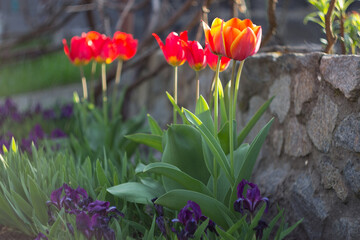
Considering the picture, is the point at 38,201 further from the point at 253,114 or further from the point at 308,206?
the point at 253,114

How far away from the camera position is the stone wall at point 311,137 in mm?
1566

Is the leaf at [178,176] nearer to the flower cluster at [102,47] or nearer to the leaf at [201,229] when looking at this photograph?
the leaf at [201,229]

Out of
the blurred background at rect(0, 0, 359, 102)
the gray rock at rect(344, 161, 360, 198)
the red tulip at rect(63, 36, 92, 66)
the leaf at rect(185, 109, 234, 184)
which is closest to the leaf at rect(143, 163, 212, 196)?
the leaf at rect(185, 109, 234, 184)

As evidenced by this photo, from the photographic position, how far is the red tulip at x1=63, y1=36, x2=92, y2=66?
253 centimetres

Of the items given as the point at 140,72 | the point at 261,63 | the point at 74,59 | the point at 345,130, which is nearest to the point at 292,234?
the point at 345,130

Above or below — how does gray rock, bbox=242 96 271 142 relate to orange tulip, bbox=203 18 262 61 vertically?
below

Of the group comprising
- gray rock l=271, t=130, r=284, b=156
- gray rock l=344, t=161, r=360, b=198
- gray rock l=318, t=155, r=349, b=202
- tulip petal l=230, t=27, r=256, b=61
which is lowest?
gray rock l=271, t=130, r=284, b=156

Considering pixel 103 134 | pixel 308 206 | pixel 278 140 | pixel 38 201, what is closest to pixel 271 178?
pixel 278 140

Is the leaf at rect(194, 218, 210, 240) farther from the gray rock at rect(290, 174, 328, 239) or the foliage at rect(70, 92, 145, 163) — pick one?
the foliage at rect(70, 92, 145, 163)

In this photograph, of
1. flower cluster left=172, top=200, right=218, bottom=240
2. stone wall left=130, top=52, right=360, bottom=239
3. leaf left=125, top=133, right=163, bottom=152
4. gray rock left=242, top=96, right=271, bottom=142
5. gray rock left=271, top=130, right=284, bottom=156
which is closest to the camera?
flower cluster left=172, top=200, right=218, bottom=240

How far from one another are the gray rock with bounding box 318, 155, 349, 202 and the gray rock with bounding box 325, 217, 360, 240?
0.24ft

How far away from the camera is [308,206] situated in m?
1.77

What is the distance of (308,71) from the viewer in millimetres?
1833

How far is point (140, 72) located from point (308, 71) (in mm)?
2561
